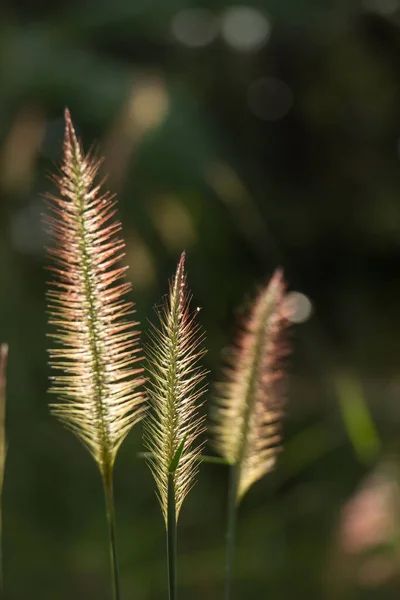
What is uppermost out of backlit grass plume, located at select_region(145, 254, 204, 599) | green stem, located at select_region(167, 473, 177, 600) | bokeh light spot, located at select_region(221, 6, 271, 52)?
bokeh light spot, located at select_region(221, 6, 271, 52)

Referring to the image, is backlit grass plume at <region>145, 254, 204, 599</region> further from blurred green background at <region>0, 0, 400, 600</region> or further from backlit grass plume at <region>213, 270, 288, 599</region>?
blurred green background at <region>0, 0, 400, 600</region>

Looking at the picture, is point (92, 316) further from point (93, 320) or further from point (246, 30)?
point (246, 30)

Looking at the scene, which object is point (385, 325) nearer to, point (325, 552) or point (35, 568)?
point (325, 552)

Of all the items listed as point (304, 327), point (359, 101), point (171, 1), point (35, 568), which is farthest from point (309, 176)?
point (35, 568)

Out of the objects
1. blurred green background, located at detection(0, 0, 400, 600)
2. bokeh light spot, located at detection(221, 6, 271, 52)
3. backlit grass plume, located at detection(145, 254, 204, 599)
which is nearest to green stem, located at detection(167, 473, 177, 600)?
backlit grass plume, located at detection(145, 254, 204, 599)

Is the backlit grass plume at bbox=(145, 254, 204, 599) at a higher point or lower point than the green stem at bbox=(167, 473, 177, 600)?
higher

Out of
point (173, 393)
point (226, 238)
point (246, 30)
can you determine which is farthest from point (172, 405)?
Result: point (246, 30)

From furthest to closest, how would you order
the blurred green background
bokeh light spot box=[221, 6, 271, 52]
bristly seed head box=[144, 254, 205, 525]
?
bokeh light spot box=[221, 6, 271, 52], the blurred green background, bristly seed head box=[144, 254, 205, 525]

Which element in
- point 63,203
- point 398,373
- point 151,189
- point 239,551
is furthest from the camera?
point 398,373
